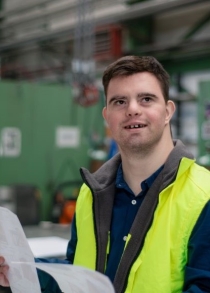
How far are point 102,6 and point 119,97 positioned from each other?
16.7ft

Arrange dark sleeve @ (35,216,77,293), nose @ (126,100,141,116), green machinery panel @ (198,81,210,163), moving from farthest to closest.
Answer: green machinery panel @ (198,81,210,163)
dark sleeve @ (35,216,77,293)
nose @ (126,100,141,116)

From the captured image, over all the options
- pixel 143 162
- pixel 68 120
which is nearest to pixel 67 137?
pixel 68 120

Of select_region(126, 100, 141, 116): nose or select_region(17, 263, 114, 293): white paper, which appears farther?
select_region(126, 100, 141, 116): nose

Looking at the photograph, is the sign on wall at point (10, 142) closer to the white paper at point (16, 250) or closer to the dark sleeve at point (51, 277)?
the dark sleeve at point (51, 277)

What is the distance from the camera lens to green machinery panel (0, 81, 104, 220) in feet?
12.1

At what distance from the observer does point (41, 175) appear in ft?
12.5

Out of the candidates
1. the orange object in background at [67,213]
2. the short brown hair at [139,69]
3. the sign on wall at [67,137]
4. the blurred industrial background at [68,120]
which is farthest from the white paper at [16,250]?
the sign on wall at [67,137]

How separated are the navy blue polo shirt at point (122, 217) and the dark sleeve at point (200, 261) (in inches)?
7.5

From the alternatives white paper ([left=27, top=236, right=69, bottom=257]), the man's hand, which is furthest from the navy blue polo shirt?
white paper ([left=27, top=236, right=69, bottom=257])

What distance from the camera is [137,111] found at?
1.22 m

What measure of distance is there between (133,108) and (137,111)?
1 cm

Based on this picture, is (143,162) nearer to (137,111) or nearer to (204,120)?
(137,111)

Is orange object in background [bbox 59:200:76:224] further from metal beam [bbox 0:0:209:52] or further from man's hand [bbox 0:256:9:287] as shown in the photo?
man's hand [bbox 0:256:9:287]

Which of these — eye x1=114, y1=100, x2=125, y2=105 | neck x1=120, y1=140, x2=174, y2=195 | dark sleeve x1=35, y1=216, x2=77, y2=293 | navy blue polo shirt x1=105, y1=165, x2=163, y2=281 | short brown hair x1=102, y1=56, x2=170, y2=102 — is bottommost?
dark sleeve x1=35, y1=216, x2=77, y2=293
